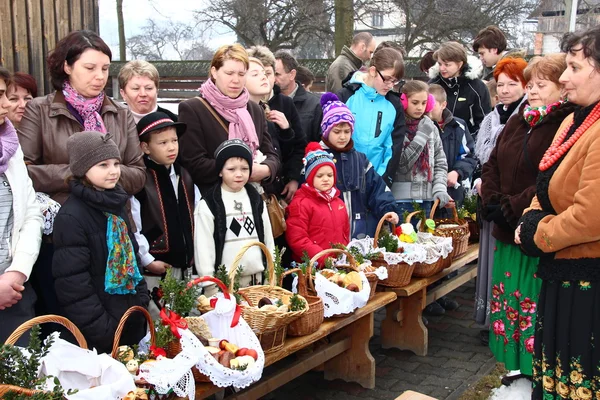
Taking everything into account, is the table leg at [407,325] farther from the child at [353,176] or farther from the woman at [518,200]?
the woman at [518,200]

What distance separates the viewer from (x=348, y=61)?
729 centimetres

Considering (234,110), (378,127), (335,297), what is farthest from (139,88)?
(378,127)

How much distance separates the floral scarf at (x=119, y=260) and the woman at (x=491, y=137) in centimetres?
245

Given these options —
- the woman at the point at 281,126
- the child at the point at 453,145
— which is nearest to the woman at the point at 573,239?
the woman at the point at 281,126

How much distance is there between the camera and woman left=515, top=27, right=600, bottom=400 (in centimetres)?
300

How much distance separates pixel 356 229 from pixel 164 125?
1879 millimetres

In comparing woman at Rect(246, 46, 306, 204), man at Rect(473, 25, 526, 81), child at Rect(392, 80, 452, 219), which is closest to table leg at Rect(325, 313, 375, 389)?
woman at Rect(246, 46, 306, 204)

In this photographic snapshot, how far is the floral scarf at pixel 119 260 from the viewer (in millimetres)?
3205

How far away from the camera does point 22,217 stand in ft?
10.5

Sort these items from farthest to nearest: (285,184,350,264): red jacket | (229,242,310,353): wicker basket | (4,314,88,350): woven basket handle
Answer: (285,184,350,264): red jacket, (229,242,310,353): wicker basket, (4,314,88,350): woven basket handle

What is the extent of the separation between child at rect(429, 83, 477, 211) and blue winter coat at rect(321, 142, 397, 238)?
3.59 feet

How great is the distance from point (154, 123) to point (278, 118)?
49.0 inches

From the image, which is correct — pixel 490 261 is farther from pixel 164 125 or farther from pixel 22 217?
pixel 22 217

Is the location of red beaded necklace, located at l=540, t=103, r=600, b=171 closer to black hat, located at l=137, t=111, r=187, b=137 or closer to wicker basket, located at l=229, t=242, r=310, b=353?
wicker basket, located at l=229, t=242, r=310, b=353
